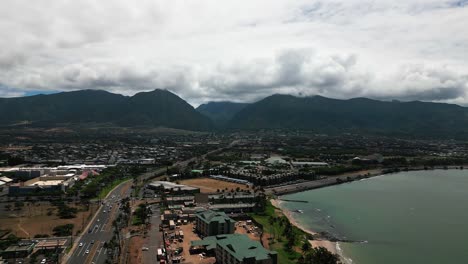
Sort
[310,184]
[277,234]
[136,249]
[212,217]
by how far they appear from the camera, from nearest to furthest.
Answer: [136,249] → [212,217] → [277,234] → [310,184]

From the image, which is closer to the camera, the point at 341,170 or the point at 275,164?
the point at 341,170

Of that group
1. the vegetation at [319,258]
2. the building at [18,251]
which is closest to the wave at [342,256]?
the vegetation at [319,258]

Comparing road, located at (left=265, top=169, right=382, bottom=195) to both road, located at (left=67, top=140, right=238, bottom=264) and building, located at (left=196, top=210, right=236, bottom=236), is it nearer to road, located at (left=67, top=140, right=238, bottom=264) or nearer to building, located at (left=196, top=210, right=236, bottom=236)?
road, located at (left=67, top=140, right=238, bottom=264)

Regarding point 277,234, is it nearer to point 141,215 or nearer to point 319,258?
point 319,258

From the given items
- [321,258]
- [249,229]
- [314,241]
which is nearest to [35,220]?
[249,229]

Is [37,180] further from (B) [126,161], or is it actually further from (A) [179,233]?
(A) [179,233]

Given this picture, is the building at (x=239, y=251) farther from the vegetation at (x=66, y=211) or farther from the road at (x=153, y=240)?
the vegetation at (x=66, y=211)

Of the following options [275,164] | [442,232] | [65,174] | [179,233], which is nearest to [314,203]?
[442,232]
